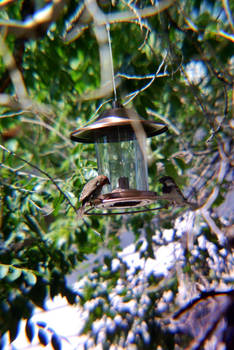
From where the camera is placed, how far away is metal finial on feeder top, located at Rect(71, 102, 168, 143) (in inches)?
90.2

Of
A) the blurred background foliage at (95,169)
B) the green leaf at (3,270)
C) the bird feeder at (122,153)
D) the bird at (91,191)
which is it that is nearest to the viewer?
the bird at (91,191)

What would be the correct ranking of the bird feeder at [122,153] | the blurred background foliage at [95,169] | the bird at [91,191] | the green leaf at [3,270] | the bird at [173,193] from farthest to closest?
the blurred background foliage at [95,169] → the green leaf at [3,270] → the bird feeder at [122,153] → the bird at [173,193] → the bird at [91,191]

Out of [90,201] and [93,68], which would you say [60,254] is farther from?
[93,68]

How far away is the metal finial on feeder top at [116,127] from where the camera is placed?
7.52ft

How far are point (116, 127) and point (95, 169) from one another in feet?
1.93

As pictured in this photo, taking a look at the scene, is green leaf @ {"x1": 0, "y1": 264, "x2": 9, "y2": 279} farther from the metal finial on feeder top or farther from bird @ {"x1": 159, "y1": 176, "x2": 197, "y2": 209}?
bird @ {"x1": 159, "y1": 176, "x2": 197, "y2": 209}

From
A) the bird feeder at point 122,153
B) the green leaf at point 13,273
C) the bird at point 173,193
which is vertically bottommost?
the green leaf at point 13,273

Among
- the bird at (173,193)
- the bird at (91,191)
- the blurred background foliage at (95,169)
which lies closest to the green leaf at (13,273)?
the blurred background foliage at (95,169)

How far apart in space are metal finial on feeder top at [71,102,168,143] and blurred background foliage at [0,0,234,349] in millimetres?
282

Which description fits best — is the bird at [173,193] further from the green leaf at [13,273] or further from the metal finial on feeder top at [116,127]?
the green leaf at [13,273]

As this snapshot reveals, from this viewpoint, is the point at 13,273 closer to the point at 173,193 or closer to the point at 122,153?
the point at 122,153

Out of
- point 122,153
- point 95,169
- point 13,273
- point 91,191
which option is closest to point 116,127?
point 122,153

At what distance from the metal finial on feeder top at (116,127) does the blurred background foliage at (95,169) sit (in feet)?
0.93

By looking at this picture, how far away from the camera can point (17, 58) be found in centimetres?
370
